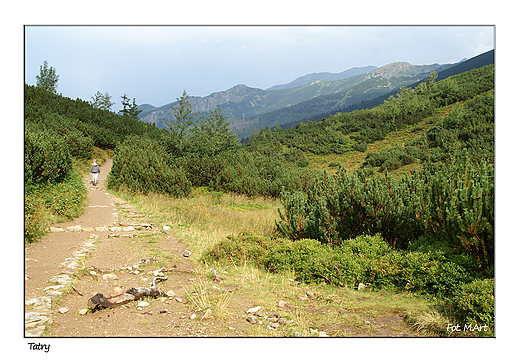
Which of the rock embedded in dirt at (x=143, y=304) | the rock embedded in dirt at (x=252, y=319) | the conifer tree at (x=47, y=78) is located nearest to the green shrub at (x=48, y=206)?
the rock embedded in dirt at (x=143, y=304)

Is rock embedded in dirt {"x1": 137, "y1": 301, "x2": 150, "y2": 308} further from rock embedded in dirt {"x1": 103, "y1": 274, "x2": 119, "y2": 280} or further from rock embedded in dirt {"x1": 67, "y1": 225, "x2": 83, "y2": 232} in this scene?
rock embedded in dirt {"x1": 67, "y1": 225, "x2": 83, "y2": 232}

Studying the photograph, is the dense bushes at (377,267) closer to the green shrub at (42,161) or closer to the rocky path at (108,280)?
the rocky path at (108,280)

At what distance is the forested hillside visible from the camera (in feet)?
12.8

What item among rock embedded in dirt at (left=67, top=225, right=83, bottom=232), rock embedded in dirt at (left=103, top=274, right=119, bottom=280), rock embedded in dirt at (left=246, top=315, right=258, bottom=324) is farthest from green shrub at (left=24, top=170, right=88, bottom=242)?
rock embedded in dirt at (left=246, top=315, right=258, bottom=324)

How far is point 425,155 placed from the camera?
80.9 ft

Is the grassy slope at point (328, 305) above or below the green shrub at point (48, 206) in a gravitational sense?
below

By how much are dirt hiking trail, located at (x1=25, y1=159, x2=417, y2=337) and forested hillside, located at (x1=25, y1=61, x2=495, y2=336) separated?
0.68 metres

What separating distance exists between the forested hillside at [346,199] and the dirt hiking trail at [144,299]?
2.22 feet

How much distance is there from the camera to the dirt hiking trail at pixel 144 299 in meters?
3.13

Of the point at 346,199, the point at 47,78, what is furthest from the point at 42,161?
the point at 47,78

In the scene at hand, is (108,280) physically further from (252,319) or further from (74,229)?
(74,229)

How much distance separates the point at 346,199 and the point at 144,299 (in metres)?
3.82

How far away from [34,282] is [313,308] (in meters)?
3.37

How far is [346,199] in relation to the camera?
20.2 feet
